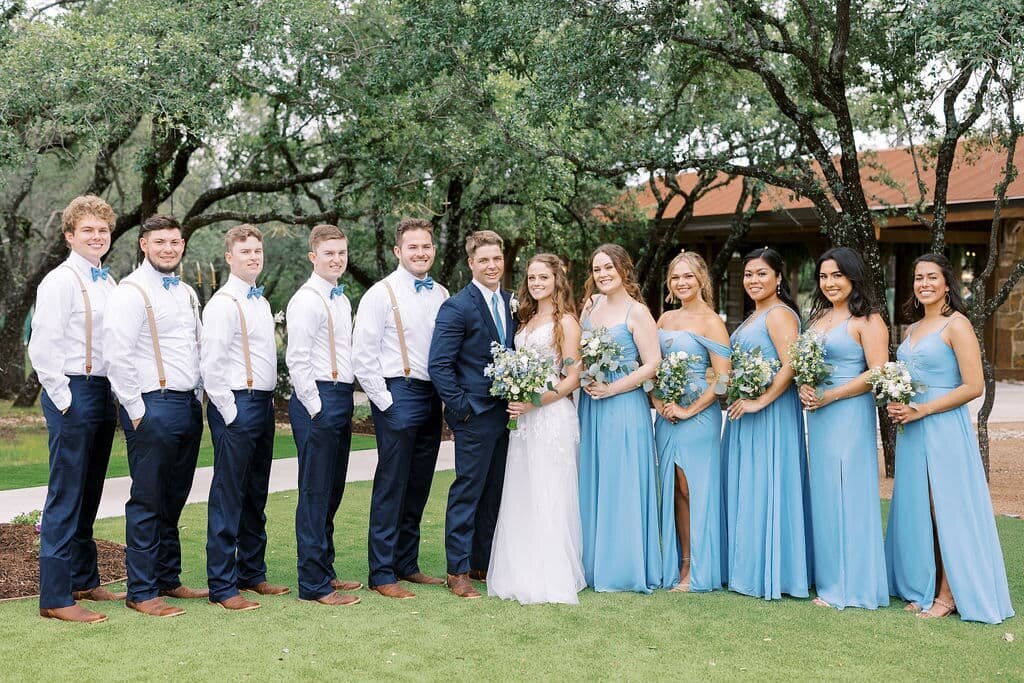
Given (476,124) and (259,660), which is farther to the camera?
(476,124)

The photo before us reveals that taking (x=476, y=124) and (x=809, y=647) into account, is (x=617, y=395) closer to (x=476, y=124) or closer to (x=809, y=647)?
(x=809, y=647)

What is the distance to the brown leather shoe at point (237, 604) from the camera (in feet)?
18.8

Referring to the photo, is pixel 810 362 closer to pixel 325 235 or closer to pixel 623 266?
pixel 623 266

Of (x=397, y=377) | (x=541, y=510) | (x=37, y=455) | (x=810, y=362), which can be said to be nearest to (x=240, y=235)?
(x=397, y=377)

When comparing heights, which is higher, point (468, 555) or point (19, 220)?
point (19, 220)

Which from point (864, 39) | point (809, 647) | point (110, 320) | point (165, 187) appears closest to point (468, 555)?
point (809, 647)

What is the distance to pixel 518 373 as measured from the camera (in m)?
5.87

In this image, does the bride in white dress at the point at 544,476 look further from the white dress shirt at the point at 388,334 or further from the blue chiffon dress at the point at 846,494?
the blue chiffon dress at the point at 846,494

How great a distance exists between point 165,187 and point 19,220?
4.71 m

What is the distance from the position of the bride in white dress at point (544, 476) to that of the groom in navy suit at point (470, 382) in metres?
0.15

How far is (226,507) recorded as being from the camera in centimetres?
571

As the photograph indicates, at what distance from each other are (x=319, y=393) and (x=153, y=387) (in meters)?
0.89

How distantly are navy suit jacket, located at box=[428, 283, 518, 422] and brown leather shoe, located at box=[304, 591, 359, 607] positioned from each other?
117 centimetres

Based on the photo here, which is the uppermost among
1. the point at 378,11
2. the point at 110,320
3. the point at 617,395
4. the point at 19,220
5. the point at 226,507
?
the point at 378,11
